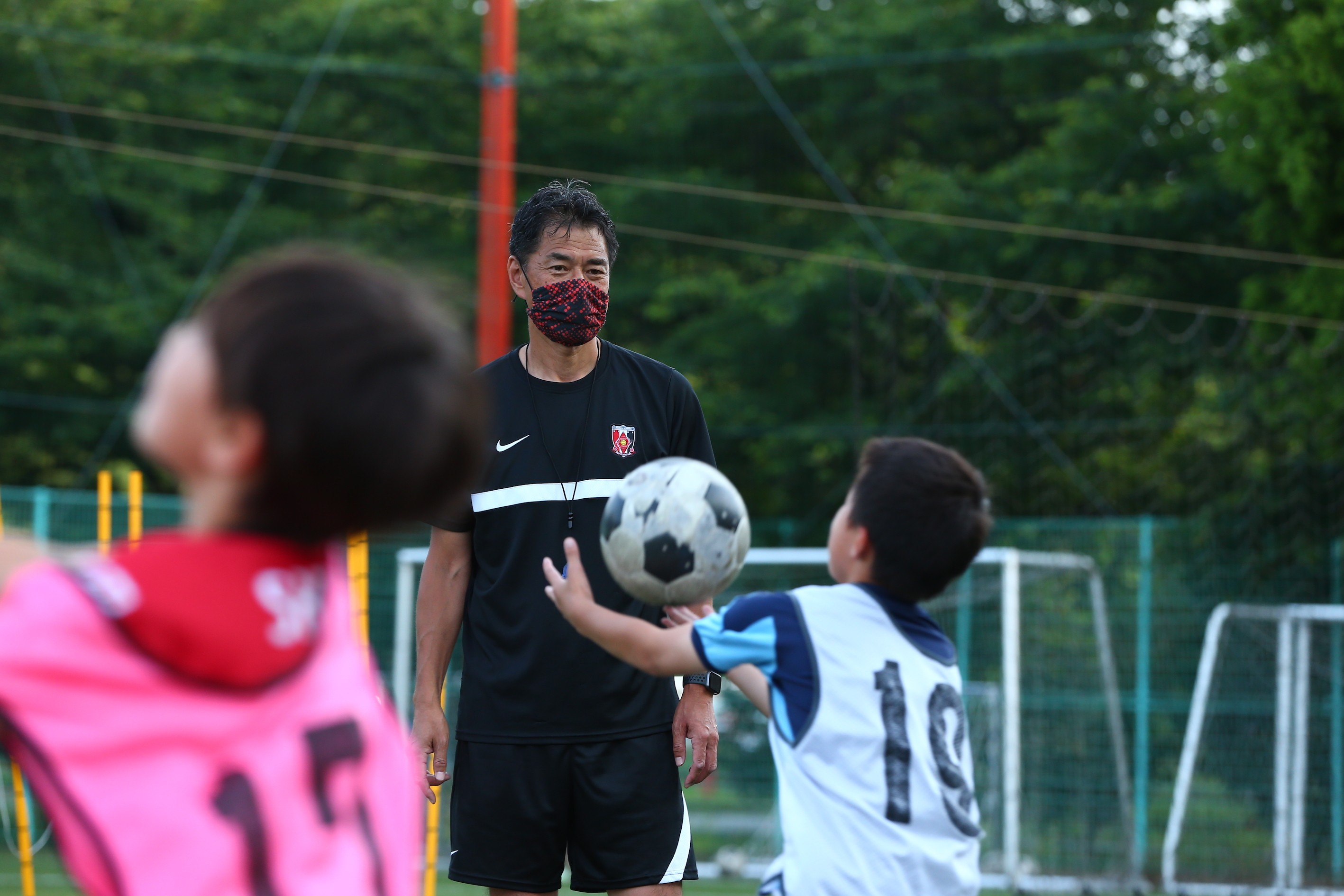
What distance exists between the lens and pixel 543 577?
12.1ft

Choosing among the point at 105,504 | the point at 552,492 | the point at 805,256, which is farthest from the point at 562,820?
the point at 805,256

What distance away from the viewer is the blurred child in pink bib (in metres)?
1.39

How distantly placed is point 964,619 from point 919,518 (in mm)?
9998

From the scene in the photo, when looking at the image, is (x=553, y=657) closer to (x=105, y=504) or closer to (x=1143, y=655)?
(x=105, y=504)

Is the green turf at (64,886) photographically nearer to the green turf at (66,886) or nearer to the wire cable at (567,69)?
the green turf at (66,886)

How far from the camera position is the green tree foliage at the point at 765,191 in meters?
15.7

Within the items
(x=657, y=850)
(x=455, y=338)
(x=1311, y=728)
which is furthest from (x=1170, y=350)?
(x=455, y=338)

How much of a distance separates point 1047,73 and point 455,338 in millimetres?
18993

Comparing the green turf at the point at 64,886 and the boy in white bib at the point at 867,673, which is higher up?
the boy in white bib at the point at 867,673

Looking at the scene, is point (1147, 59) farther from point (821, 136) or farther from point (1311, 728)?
point (1311, 728)

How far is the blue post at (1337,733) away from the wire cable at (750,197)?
2.44 metres

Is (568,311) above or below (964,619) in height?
above

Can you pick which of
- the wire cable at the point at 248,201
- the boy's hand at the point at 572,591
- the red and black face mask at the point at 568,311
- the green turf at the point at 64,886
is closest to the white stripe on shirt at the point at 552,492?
the red and black face mask at the point at 568,311

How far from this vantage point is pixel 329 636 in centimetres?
158
